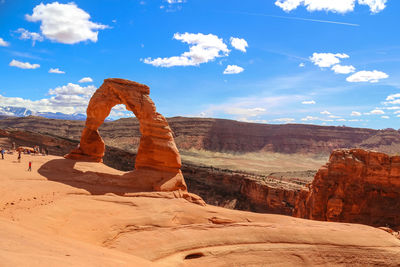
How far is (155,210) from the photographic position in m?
11.8

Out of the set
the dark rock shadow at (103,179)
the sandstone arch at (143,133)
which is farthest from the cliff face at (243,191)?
the dark rock shadow at (103,179)

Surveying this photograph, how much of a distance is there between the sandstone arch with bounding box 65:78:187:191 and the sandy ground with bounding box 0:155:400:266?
17.6 feet

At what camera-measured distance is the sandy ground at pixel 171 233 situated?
8242mm

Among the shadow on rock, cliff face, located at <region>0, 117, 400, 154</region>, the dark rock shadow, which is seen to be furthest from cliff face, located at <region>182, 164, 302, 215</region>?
cliff face, located at <region>0, 117, 400, 154</region>

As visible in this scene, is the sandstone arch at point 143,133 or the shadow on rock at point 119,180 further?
the sandstone arch at point 143,133

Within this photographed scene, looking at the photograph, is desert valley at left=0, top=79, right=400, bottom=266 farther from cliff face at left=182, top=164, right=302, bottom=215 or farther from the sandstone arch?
cliff face at left=182, top=164, right=302, bottom=215

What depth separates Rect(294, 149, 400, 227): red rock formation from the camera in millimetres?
19656

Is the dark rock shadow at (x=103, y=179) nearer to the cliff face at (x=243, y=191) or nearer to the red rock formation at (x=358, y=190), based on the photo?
the red rock formation at (x=358, y=190)

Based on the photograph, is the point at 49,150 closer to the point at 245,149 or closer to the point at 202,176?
the point at 202,176

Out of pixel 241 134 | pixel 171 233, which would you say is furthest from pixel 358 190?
pixel 241 134

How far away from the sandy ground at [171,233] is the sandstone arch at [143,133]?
5.37 meters

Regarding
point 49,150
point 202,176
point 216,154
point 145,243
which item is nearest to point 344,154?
point 145,243

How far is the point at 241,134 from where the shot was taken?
329 ft

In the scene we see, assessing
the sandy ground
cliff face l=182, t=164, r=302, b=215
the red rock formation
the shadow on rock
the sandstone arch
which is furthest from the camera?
cliff face l=182, t=164, r=302, b=215
